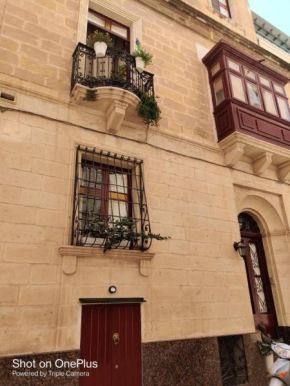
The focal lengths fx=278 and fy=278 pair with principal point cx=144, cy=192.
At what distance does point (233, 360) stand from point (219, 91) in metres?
6.40

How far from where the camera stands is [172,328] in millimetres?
4691

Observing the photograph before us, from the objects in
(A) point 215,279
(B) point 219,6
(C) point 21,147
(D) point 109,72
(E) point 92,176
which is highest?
(B) point 219,6

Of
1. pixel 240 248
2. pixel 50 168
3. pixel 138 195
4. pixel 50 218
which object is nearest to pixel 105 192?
pixel 138 195

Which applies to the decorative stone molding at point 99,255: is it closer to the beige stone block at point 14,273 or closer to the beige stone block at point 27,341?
the beige stone block at point 14,273

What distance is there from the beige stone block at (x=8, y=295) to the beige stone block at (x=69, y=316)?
65cm

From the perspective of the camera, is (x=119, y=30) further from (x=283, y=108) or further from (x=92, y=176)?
(x=283, y=108)

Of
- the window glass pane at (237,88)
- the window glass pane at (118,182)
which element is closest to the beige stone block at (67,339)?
the window glass pane at (118,182)

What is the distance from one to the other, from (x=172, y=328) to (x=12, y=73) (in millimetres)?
5250

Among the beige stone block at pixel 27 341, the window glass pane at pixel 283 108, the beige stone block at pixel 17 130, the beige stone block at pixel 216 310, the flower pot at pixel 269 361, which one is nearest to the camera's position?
the beige stone block at pixel 27 341

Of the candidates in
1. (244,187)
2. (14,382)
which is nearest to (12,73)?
(14,382)

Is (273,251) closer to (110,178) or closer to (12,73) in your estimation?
(110,178)

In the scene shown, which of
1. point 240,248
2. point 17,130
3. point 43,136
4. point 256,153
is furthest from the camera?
point 256,153

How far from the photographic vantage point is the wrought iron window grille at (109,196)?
465 cm

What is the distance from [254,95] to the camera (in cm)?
769
